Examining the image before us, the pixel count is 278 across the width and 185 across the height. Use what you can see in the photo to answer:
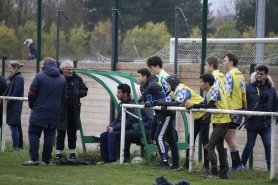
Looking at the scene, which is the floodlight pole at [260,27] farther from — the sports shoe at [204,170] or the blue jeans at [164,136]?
the sports shoe at [204,170]

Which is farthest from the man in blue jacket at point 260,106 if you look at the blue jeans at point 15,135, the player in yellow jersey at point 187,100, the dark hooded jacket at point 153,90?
the blue jeans at point 15,135

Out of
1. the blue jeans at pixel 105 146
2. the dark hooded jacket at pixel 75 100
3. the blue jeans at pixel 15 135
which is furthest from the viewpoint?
the blue jeans at pixel 15 135

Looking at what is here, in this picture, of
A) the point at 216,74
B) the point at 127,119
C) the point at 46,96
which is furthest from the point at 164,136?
the point at 46,96

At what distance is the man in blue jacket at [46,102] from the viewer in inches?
450

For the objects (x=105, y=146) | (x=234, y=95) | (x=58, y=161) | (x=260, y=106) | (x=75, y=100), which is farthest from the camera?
(x=105, y=146)

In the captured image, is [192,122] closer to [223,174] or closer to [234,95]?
[234,95]

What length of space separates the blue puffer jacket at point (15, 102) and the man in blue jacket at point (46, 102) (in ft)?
8.28

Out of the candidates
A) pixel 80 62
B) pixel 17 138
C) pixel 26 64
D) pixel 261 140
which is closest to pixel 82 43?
pixel 80 62

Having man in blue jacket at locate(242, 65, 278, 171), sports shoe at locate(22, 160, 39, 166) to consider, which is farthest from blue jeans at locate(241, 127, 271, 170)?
sports shoe at locate(22, 160, 39, 166)

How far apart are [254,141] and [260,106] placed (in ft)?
1.96

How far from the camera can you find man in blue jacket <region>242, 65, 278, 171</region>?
36.8ft

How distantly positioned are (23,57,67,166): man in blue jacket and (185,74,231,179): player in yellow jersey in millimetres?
2568

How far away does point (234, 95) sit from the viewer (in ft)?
36.5

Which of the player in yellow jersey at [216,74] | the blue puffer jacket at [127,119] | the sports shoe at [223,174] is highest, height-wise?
the player in yellow jersey at [216,74]
